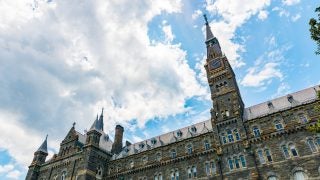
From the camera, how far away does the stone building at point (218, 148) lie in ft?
110

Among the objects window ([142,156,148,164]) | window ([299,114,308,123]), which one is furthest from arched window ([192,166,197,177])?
window ([299,114,308,123])

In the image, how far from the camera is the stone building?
33.5 metres

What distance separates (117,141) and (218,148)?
28663 millimetres

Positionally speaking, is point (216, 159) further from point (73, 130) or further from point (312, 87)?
point (73, 130)

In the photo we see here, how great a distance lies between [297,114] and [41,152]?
5586 centimetres

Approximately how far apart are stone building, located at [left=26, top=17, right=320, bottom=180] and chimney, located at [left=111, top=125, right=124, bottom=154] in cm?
27

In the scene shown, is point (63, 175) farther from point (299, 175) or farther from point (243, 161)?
point (299, 175)

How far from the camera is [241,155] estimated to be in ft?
120

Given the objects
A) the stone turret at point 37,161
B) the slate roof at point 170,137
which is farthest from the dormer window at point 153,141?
the stone turret at point 37,161

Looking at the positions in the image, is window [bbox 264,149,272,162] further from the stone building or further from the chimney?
the chimney

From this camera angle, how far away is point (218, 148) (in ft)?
127

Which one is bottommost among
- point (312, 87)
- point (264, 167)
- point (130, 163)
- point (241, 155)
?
point (264, 167)

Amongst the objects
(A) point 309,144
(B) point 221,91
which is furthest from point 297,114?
(B) point 221,91

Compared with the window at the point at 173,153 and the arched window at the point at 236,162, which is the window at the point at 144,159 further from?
the arched window at the point at 236,162
